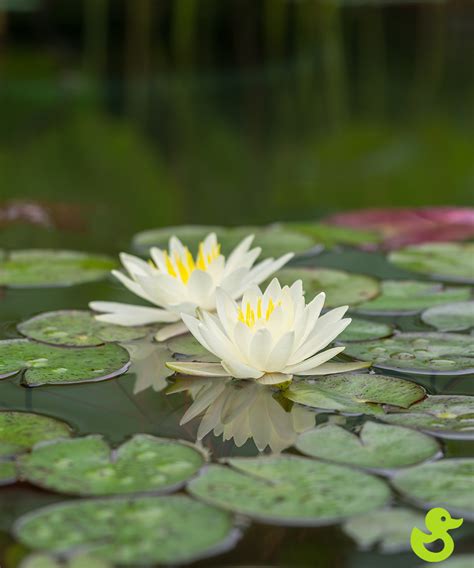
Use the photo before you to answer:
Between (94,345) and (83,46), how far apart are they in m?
4.46

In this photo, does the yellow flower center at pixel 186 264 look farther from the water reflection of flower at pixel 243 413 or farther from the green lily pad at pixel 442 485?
the green lily pad at pixel 442 485

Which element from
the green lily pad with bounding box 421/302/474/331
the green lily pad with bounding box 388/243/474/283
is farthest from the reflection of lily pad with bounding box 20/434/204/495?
the green lily pad with bounding box 388/243/474/283

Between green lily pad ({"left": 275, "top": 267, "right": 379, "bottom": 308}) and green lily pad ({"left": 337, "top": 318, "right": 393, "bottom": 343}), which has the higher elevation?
green lily pad ({"left": 275, "top": 267, "right": 379, "bottom": 308})

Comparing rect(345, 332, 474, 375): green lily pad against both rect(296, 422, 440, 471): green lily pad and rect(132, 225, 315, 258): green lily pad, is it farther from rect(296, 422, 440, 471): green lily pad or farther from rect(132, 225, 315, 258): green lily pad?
Result: rect(132, 225, 315, 258): green lily pad

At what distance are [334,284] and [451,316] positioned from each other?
25 centimetres

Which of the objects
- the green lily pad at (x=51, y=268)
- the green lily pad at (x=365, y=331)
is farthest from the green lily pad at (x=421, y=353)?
the green lily pad at (x=51, y=268)

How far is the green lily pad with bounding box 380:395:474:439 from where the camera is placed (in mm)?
1097

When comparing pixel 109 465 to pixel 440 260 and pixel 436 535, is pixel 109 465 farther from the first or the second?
pixel 440 260

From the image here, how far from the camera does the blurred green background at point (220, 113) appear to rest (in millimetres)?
2760

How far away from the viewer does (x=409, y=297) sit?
5.33 feet

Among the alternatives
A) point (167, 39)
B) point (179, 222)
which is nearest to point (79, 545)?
point (179, 222)

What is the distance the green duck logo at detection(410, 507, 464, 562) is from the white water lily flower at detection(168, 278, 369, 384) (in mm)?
323

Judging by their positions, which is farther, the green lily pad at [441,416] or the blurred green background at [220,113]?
the blurred green background at [220,113]

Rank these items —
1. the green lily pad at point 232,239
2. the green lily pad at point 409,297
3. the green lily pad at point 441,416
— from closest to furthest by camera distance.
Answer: the green lily pad at point 441,416, the green lily pad at point 409,297, the green lily pad at point 232,239
